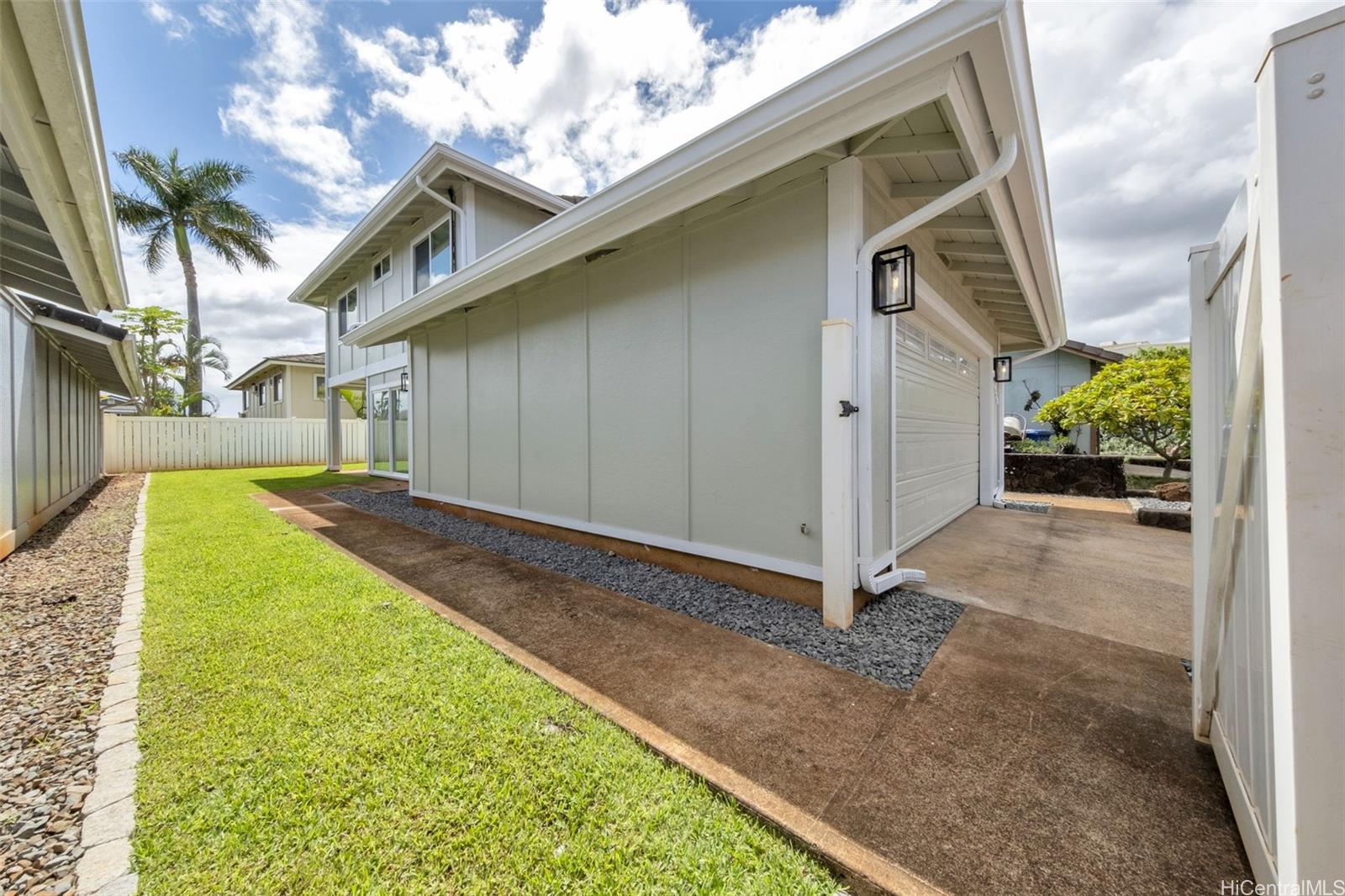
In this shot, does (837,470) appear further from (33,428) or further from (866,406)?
(33,428)

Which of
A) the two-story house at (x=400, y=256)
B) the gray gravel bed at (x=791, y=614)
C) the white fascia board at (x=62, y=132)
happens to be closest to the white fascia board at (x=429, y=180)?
the two-story house at (x=400, y=256)

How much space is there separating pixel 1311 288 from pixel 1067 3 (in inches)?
154

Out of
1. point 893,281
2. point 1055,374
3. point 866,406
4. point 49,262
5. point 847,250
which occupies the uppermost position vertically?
point 1055,374

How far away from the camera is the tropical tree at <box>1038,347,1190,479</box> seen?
8500 mm

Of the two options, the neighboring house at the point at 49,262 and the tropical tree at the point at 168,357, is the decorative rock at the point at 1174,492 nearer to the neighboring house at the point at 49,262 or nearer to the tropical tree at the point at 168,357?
the neighboring house at the point at 49,262

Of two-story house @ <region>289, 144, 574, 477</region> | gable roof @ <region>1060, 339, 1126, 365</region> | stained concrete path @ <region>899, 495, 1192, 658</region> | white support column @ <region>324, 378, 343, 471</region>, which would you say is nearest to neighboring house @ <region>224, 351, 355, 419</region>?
white support column @ <region>324, 378, 343, 471</region>

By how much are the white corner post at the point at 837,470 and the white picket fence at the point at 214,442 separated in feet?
62.6

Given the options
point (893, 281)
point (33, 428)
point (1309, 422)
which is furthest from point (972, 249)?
point (33, 428)

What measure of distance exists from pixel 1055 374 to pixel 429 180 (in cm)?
2093

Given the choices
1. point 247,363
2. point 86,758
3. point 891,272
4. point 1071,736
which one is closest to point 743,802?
point 1071,736

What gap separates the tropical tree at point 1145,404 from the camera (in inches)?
335

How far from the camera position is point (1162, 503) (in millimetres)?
7551

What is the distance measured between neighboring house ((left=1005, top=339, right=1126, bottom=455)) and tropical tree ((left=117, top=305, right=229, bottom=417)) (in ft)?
99.4

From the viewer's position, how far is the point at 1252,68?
1.10 m
